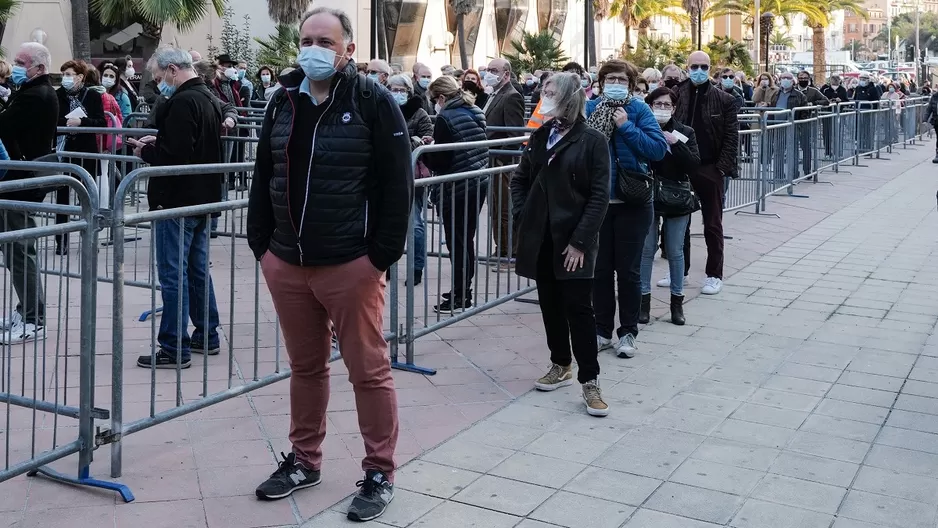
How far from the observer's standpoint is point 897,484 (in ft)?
17.3

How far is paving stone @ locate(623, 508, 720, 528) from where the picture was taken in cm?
474

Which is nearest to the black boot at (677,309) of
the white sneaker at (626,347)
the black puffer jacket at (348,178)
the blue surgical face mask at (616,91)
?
the white sneaker at (626,347)

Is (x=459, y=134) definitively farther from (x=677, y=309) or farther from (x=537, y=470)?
(x=537, y=470)

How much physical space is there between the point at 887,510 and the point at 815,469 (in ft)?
1.73

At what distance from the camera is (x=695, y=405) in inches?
254

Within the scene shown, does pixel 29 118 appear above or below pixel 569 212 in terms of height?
above

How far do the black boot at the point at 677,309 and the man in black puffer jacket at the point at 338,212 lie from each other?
3993 millimetres

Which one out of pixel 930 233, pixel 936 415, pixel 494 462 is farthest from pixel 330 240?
→ pixel 930 233

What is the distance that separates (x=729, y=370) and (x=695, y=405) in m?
0.85

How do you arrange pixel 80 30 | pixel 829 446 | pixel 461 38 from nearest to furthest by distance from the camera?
pixel 829 446, pixel 80 30, pixel 461 38

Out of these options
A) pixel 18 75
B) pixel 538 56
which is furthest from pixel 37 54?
pixel 538 56

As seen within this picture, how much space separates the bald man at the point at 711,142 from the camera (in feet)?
31.2

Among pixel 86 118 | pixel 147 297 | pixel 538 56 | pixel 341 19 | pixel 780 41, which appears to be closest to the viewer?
pixel 341 19

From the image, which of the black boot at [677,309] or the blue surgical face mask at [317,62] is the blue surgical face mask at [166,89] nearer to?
the blue surgical face mask at [317,62]
